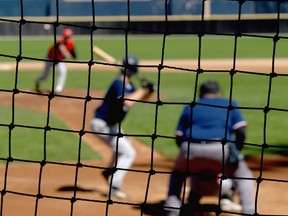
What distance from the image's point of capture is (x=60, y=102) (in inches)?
603

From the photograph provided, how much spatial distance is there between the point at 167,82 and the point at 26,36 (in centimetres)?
2220

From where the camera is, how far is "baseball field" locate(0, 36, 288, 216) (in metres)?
6.77

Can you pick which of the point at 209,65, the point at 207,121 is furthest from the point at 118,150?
the point at 209,65

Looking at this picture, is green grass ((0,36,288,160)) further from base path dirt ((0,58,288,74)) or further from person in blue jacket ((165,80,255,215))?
base path dirt ((0,58,288,74))

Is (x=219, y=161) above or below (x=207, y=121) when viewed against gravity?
below

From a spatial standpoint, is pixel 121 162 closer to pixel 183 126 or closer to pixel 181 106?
pixel 183 126

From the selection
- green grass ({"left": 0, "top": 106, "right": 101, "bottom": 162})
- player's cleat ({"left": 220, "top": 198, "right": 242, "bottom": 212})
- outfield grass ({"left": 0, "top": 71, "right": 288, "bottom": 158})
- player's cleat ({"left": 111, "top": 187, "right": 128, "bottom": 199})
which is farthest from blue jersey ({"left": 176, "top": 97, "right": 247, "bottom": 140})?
green grass ({"left": 0, "top": 106, "right": 101, "bottom": 162})

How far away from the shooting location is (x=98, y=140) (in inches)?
443

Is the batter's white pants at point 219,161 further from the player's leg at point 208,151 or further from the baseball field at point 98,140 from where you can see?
the baseball field at point 98,140

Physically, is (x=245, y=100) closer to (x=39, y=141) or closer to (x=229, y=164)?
(x=39, y=141)

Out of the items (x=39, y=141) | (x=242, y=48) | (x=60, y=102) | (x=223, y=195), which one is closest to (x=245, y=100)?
(x=60, y=102)

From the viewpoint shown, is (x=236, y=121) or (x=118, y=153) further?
(x=118, y=153)

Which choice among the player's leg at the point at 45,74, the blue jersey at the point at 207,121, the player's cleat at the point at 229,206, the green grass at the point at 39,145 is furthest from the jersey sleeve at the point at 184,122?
the player's leg at the point at 45,74

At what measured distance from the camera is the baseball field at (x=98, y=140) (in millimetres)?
6770
